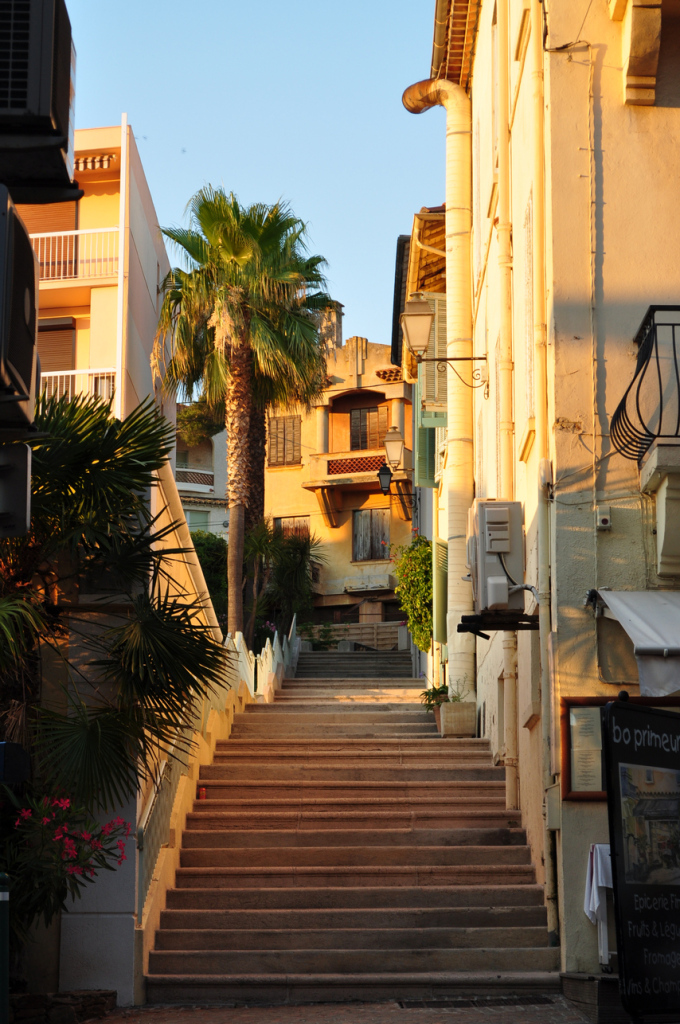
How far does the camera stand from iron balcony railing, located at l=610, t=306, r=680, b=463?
9.23 metres

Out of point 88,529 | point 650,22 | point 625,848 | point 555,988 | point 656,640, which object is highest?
point 650,22

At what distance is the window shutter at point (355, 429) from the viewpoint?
43.6 m

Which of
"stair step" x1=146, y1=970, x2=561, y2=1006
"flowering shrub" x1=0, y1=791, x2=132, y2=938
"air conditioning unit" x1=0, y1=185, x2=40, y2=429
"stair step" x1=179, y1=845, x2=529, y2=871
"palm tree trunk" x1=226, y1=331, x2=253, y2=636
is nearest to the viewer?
"air conditioning unit" x1=0, y1=185, x2=40, y2=429

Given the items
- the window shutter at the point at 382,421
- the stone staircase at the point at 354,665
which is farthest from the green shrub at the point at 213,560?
the stone staircase at the point at 354,665

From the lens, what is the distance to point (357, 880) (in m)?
11.2

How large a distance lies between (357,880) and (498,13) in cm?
877

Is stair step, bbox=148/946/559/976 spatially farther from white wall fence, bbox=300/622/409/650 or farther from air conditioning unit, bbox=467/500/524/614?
white wall fence, bbox=300/622/409/650

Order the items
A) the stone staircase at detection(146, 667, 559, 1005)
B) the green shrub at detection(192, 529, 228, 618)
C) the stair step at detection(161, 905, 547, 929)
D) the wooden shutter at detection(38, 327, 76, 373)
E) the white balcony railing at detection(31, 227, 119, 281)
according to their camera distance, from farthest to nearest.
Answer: the green shrub at detection(192, 529, 228, 618), the wooden shutter at detection(38, 327, 76, 373), the white balcony railing at detection(31, 227, 119, 281), the stair step at detection(161, 905, 547, 929), the stone staircase at detection(146, 667, 559, 1005)

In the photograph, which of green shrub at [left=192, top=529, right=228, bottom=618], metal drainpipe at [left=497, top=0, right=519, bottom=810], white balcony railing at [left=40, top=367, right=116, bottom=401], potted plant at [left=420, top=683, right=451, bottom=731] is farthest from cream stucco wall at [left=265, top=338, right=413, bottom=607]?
metal drainpipe at [left=497, top=0, right=519, bottom=810]

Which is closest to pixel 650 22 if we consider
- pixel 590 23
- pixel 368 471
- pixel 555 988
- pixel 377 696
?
pixel 590 23

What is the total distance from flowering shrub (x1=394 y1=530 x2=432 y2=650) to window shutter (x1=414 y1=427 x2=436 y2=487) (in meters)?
1.82

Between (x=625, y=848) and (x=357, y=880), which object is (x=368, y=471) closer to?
(x=357, y=880)

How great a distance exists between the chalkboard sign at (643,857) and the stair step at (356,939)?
4.10m

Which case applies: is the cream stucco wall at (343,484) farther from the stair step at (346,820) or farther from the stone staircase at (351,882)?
the stair step at (346,820)
